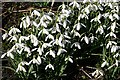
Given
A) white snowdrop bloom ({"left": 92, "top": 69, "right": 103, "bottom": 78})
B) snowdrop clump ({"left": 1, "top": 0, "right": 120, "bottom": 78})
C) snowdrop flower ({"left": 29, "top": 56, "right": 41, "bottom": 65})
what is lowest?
white snowdrop bloom ({"left": 92, "top": 69, "right": 103, "bottom": 78})

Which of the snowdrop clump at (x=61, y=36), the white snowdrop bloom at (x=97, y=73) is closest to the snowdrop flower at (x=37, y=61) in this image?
the snowdrop clump at (x=61, y=36)

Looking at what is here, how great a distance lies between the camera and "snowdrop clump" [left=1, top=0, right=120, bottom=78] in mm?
2744

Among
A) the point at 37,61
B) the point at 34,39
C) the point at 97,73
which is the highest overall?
the point at 34,39

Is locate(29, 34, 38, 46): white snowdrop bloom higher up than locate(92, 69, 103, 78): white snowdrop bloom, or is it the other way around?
locate(29, 34, 38, 46): white snowdrop bloom

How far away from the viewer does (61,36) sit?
273cm

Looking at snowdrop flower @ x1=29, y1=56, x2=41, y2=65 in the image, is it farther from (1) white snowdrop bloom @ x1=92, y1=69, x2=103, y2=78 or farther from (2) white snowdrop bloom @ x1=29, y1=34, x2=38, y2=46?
(1) white snowdrop bloom @ x1=92, y1=69, x2=103, y2=78

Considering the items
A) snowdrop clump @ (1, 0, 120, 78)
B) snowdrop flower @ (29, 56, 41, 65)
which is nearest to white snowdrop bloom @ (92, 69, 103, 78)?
snowdrop clump @ (1, 0, 120, 78)

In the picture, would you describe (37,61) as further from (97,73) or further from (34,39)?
(97,73)

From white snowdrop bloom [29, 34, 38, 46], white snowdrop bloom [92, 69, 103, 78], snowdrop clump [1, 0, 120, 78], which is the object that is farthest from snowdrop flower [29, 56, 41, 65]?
white snowdrop bloom [92, 69, 103, 78]

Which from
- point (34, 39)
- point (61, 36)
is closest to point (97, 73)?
point (61, 36)

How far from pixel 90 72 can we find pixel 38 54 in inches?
27.1

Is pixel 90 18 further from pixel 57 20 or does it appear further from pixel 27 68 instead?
pixel 27 68

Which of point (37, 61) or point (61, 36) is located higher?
point (61, 36)

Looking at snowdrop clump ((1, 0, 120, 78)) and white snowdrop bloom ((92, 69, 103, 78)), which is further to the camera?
white snowdrop bloom ((92, 69, 103, 78))
